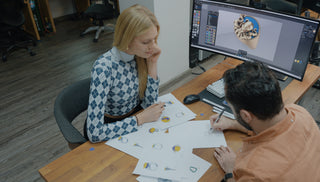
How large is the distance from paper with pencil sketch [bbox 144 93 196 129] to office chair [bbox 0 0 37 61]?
3071mm

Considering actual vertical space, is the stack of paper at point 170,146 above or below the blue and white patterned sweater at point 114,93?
below

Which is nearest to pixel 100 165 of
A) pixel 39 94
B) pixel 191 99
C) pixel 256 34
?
pixel 191 99

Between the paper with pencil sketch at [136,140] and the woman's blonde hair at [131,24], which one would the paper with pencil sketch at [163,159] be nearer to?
the paper with pencil sketch at [136,140]

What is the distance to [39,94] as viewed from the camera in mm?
3029

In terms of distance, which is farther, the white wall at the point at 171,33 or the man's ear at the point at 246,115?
the white wall at the point at 171,33

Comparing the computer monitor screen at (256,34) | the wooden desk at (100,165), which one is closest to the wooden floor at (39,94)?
the computer monitor screen at (256,34)

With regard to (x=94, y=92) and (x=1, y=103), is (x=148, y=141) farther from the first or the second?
(x=1, y=103)

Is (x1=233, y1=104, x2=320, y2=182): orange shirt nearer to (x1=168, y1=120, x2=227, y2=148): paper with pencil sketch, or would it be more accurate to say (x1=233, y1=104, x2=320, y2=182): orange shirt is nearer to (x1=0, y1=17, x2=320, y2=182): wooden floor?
(x1=168, y1=120, x2=227, y2=148): paper with pencil sketch

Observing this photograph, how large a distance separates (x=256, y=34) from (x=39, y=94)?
8.18 feet

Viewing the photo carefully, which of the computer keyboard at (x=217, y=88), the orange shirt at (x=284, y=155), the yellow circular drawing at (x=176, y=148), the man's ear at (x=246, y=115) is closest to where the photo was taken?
the orange shirt at (x=284, y=155)

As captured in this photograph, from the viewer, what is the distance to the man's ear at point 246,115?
938mm

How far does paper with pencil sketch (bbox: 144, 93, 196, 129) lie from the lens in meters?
1.35

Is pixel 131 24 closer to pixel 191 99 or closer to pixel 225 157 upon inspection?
pixel 191 99

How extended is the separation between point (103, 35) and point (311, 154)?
409cm
